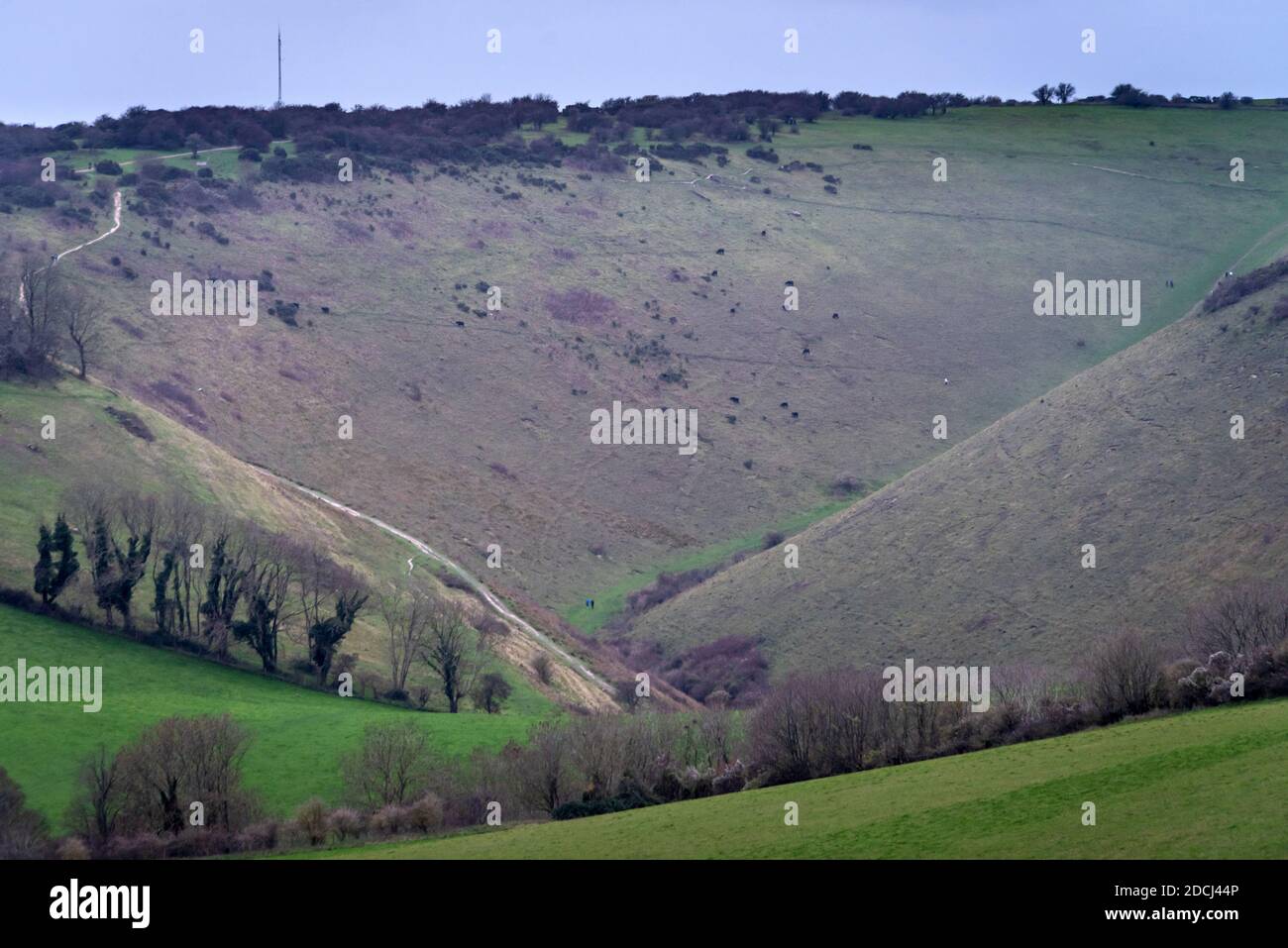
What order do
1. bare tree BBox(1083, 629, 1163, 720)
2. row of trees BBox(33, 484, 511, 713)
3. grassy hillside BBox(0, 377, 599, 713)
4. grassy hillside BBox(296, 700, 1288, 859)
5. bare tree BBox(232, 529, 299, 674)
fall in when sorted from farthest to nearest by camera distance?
grassy hillside BBox(0, 377, 599, 713), bare tree BBox(232, 529, 299, 674), row of trees BBox(33, 484, 511, 713), bare tree BBox(1083, 629, 1163, 720), grassy hillside BBox(296, 700, 1288, 859)

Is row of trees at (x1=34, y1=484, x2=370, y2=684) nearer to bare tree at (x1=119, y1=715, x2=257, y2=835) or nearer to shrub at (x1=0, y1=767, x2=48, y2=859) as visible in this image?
bare tree at (x1=119, y1=715, x2=257, y2=835)

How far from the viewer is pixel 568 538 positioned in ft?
298

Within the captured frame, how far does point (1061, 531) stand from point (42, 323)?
54.6 m

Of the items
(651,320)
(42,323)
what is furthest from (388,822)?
(651,320)

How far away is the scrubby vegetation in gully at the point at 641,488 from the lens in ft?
132

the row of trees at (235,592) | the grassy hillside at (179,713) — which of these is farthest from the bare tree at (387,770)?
the row of trees at (235,592)

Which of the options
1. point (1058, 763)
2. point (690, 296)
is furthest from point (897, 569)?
point (690, 296)

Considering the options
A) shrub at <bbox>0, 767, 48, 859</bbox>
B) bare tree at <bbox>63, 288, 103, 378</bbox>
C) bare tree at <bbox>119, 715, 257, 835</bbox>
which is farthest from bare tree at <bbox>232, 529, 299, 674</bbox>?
bare tree at <bbox>63, 288, 103, 378</bbox>

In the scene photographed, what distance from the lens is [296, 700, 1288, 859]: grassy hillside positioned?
91.4 ft

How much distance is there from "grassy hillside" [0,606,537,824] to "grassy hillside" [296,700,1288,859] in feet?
32.5

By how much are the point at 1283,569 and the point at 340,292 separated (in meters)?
77.7

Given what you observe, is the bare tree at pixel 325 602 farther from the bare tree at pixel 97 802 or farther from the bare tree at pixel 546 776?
the bare tree at pixel 546 776

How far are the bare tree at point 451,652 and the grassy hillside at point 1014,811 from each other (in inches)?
833

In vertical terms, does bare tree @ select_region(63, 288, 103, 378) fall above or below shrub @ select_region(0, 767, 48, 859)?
above
